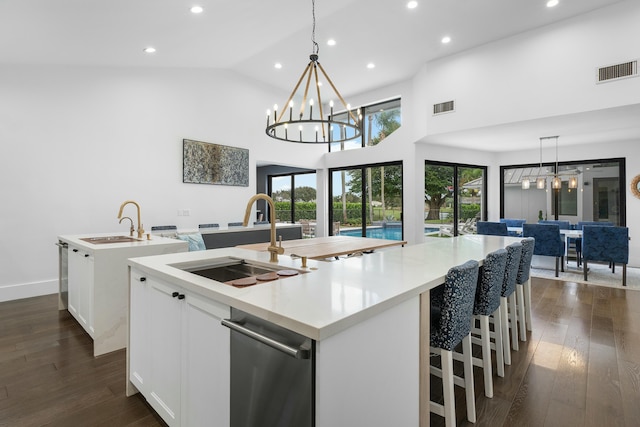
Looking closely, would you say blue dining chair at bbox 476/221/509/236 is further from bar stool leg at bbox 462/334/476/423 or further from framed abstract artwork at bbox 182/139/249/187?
framed abstract artwork at bbox 182/139/249/187

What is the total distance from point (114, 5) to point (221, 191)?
362 centimetres

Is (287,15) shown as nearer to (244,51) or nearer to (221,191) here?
(244,51)

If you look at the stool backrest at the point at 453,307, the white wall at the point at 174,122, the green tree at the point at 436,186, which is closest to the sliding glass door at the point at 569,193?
the white wall at the point at 174,122

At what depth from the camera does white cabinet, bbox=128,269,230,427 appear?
1.36m

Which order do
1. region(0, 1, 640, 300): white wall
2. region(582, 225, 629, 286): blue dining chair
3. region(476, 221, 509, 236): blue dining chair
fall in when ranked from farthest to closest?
region(476, 221, 509, 236): blue dining chair < region(582, 225, 629, 286): blue dining chair < region(0, 1, 640, 300): white wall

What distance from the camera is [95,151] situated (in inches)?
A: 194

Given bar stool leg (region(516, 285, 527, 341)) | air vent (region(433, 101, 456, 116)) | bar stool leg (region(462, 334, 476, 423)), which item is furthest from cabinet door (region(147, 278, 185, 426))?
air vent (region(433, 101, 456, 116))

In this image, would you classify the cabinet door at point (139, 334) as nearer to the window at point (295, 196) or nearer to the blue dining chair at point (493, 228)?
the blue dining chair at point (493, 228)

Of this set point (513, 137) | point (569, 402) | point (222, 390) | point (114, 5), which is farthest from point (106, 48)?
point (513, 137)

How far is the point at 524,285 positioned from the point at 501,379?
3.83 ft

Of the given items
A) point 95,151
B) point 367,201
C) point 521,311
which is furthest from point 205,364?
point 367,201

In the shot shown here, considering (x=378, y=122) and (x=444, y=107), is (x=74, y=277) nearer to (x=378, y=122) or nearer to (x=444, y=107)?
(x=444, y=107)

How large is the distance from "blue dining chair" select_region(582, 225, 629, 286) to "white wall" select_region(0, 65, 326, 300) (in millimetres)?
6447

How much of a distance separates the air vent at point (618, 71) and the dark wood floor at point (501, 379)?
3.19 meters
